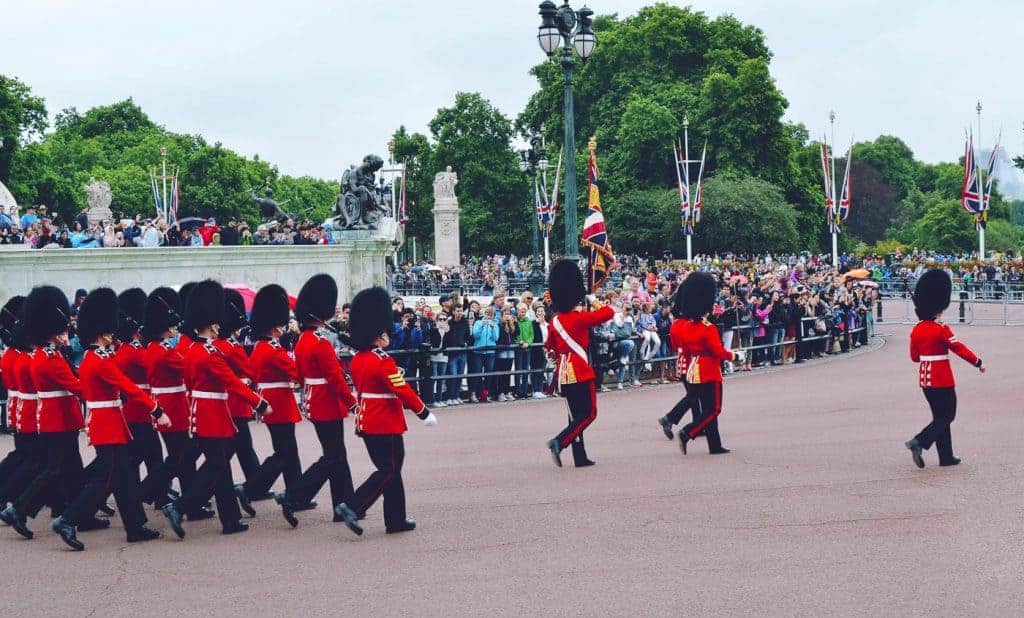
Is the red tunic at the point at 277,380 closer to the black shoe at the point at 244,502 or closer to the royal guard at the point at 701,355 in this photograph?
the black shoe at the point at 244,502

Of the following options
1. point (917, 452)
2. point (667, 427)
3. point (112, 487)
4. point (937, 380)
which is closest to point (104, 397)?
point (112, 487)

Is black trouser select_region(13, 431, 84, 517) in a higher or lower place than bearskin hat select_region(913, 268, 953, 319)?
lower

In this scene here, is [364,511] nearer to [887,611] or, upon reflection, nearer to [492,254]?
[887,611]

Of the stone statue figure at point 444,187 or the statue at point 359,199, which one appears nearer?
the statue at point 359,199

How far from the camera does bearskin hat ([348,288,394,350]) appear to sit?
29.5 feet

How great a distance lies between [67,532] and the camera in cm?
884

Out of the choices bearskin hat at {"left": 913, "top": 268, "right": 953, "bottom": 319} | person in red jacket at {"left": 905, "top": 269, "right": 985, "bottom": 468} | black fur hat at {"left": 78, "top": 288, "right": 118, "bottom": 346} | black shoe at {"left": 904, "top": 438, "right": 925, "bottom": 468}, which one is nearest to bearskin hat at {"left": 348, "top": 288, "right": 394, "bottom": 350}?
black fur hat at {"left": 78, "top": 288, "right": 118, "bottom": 346}

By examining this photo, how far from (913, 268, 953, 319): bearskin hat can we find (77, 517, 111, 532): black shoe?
6.96 metres

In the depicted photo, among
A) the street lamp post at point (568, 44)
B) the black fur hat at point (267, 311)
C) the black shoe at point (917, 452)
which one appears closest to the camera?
the black fur hat at point (267, 311)

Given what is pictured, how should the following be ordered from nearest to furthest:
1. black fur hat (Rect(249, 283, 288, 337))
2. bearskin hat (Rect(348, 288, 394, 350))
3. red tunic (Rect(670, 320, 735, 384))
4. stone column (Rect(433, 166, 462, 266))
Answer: bearskin hat (Rect(348, 288, 394, 350))
black fur hat (Rect(249, 283, 288, 337))
red tunic (Rect(670, 320, 735, 384))
stone column (Rect(433, 166, 462, 266))

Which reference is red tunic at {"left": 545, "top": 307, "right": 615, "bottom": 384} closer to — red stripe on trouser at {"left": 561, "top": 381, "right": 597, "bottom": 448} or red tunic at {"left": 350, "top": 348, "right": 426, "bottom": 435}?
red stripe on trouser at {"left": 561, "top": 381, "right": 597, "bottom": 448}

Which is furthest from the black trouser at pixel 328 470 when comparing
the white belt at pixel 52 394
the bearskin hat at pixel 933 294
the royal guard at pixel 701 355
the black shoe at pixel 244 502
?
the bearskin hat at pixel 933 294

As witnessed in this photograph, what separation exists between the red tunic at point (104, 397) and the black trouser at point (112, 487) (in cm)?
9

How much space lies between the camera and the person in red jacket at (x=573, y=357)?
38.0 ft
